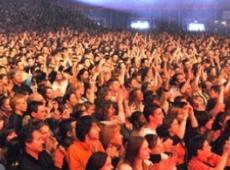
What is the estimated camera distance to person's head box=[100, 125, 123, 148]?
6652mm

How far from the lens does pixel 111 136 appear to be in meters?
6.72

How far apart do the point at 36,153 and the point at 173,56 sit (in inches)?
426

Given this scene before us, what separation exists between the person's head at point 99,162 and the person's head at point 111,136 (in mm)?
1010

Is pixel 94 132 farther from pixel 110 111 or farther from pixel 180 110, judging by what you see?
pixel 180 110

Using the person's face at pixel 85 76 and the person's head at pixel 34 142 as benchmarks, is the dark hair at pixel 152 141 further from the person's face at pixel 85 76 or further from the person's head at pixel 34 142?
the person's face at pixel 85 76

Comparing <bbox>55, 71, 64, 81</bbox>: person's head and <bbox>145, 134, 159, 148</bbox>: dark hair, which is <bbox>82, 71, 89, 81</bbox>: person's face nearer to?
<bbox>55, 71, 64, 81</bbox>: person's head

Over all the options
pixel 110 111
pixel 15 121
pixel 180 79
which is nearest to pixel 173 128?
pixel 110 111

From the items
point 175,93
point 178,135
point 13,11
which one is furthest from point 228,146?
point 13,11

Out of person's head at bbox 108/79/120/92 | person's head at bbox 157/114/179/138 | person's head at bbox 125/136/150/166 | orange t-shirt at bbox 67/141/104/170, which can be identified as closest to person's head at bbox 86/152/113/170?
person's head at bbox 125/136/150/166

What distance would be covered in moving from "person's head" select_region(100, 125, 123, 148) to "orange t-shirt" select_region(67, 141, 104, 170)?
1.35 feet

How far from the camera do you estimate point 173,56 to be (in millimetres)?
16797

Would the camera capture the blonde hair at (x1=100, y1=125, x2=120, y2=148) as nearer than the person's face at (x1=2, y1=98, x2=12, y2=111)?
Yes

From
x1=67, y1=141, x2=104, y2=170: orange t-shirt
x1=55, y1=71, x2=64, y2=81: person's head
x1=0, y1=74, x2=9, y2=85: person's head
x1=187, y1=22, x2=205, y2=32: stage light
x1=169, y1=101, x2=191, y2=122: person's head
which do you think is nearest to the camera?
x1=67, y1=141, x2=104, y2=170: orange t-shirt

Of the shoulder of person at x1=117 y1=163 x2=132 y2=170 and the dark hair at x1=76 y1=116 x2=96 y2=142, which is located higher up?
the dark hair at x1=76 y1=116 x2=96 y2=142
